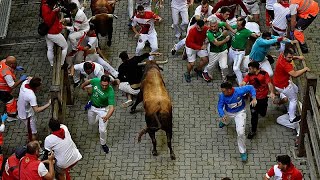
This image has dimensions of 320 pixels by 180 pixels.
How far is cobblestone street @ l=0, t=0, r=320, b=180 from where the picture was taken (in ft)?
46.3

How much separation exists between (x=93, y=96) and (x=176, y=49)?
12.2 feet

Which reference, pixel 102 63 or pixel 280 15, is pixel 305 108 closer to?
pixel 280 15

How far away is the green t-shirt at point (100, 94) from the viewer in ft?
46.2

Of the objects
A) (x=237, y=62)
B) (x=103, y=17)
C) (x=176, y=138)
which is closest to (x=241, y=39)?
(x=237, y=62)

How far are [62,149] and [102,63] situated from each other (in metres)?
4.09

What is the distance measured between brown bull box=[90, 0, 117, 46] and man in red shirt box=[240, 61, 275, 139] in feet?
14.8

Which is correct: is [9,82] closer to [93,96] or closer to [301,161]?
[93,96]

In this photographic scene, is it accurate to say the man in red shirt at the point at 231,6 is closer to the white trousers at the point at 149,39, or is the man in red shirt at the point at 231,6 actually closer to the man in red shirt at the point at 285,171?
the white trousers at the point at 149,39

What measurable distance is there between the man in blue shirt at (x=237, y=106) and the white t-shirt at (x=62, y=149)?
3.21 metres

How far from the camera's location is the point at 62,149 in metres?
12.7

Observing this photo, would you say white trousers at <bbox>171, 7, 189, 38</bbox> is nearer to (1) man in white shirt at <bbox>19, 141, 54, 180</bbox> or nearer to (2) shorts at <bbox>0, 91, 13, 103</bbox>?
(2) shorts at <bbox>0, 91, 13, 103</bbox>

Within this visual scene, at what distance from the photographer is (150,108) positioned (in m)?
13.9

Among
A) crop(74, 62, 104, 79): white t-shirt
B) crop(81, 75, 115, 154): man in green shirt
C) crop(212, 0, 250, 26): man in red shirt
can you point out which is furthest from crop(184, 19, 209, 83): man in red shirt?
crop(81, 75, 115, 154): man in green shirt

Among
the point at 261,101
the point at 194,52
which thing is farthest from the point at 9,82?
the point at 261,101
